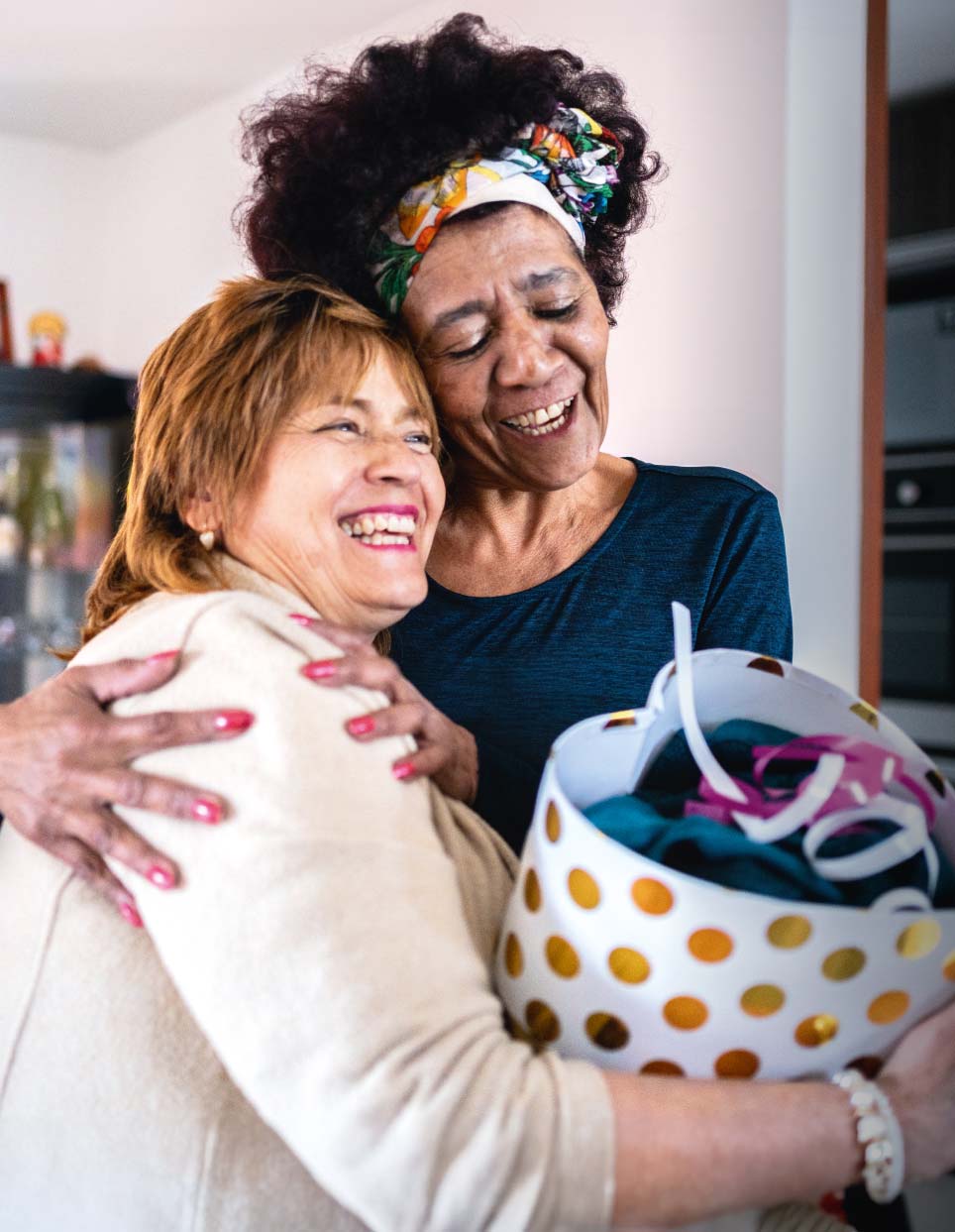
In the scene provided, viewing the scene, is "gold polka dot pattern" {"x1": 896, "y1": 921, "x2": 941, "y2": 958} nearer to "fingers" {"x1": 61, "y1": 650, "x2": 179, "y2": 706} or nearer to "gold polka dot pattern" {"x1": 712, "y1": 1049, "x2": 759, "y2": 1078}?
"gold polka dot pattern" {"x1": 712, "y1": 1049, "x2": 759, "y2": 1078}

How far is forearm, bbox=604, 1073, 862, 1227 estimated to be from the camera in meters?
0.68

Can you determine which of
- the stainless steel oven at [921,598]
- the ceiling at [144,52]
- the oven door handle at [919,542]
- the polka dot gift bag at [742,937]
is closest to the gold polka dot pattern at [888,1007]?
the polka dot gift bag at [742,937]

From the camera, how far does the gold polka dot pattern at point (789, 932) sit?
699 millimetres

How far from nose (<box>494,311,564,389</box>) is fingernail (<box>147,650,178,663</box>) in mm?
515

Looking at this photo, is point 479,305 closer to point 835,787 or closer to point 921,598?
point 835,787

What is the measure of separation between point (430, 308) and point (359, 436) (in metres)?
0.22

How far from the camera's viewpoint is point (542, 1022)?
0.79 meters

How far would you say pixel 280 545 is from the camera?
95 centimetres

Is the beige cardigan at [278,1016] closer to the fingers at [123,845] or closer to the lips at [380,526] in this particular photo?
the fingers at [123,845]

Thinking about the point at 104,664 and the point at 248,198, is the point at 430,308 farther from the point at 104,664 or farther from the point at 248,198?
the point at 104,664

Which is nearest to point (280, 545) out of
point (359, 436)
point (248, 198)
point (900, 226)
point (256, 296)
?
point (359, 436)

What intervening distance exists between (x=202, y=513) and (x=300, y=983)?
18.1 inches

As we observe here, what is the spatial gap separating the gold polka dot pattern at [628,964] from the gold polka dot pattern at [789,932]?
84mm

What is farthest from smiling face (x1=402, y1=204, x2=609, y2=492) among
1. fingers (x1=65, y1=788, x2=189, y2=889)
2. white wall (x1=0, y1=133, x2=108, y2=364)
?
white wall (x1=0, y1=133, x2=108, y2=364)
